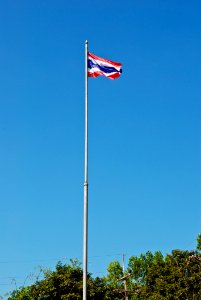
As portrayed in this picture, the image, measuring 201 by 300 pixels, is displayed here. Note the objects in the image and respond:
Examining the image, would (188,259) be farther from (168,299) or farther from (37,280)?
(37,280)

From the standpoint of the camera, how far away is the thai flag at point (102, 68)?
2402 cm

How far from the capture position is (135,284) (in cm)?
7362

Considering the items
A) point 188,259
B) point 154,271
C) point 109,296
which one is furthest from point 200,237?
point 109,296

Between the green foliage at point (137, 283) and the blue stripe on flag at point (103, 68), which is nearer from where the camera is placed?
the blue stripe on flag at point (103, 68)

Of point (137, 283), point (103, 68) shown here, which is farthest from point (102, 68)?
point (137, 283)

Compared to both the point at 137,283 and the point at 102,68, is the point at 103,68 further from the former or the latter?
the point at 137,283

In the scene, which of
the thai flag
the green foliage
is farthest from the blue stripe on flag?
the green foliage

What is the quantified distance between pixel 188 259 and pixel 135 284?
70.5ft

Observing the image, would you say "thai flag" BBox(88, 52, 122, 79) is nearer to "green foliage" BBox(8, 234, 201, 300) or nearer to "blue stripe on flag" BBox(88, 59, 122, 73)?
"blue stripe on flag" BBox(88, 59, 122, 73)

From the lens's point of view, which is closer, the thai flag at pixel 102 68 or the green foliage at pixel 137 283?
the thai flag at pixel 102 68

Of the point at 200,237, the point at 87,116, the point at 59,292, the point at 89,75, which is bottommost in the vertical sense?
the point at 59,292

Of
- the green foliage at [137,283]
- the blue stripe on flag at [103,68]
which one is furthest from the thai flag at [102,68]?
the green foliage at [137,283]

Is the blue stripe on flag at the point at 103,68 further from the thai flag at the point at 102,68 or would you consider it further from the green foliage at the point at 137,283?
the green foliage at the point at 137,283

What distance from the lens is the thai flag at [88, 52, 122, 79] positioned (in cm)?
2402
